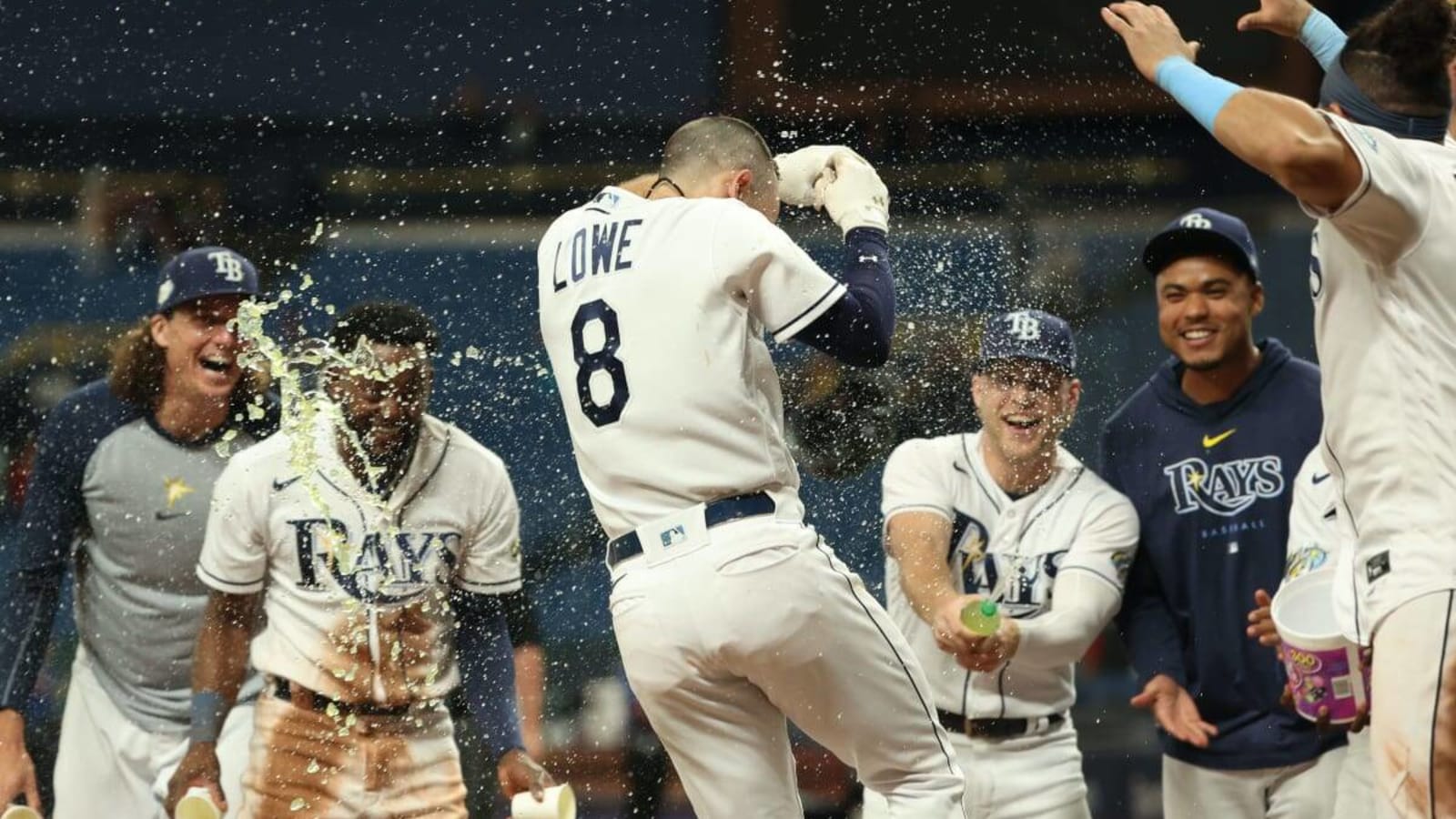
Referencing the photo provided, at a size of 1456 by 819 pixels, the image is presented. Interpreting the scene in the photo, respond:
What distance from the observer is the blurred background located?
6.65 m

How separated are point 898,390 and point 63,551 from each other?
2.89 m

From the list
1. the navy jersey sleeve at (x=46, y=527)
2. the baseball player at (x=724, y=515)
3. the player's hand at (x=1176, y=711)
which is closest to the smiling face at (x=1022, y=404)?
the player's hand at (x=1176, y=711)

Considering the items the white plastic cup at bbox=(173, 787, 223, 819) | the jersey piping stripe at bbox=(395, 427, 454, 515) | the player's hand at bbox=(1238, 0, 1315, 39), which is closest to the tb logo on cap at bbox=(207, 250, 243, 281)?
the jersey piping stripe at bbox=(395, 427, 454, 515)

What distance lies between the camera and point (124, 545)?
538cm

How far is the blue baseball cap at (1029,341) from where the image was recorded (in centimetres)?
491

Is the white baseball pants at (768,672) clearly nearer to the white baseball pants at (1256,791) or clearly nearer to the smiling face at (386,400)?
the white baseball pants at (1256,791)

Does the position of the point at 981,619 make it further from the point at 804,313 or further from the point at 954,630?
the point at 804,313

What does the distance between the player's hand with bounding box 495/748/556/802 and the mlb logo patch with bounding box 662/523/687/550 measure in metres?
1.51

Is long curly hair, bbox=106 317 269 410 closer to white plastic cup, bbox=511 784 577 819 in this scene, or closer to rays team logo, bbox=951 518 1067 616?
white plastic cup, bbox=511 784 577 819

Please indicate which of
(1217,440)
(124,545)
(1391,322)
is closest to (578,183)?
(124,545)

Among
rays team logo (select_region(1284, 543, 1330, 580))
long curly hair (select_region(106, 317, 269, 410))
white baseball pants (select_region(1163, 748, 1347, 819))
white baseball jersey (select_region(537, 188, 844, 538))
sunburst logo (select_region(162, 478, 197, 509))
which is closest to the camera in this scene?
white baseball jersey (select_region(537, 188, 844, 538))

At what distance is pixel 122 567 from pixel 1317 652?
3.45 metres

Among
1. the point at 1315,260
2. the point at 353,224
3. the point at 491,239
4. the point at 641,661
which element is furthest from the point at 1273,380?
the point at 353,224

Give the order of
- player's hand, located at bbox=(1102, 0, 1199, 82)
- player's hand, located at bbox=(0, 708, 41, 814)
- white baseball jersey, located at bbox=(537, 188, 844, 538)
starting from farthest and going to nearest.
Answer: player's hand, located at bbox=(0, 708, 41, 814), white baseball jersey, located at bbox=(537, 188, 844, 538), player's hand, located at bbox=(1102, 0, 1199, 82)
